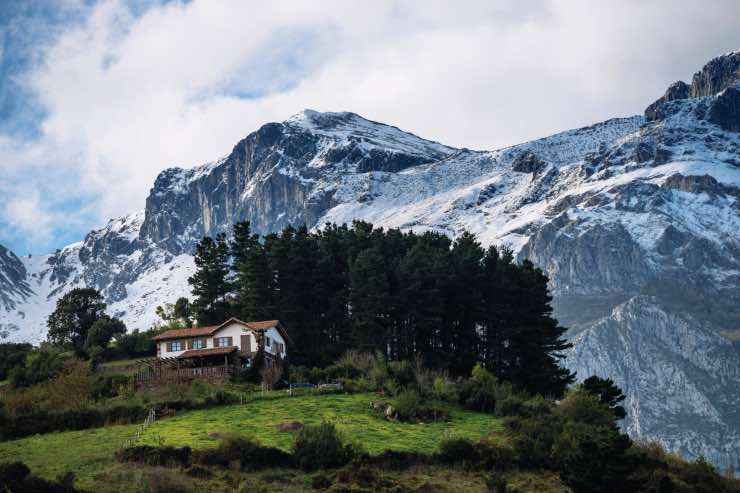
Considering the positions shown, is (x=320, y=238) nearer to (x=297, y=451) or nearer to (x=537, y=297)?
(x=537, y=297)

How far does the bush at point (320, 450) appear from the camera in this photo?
52125mm

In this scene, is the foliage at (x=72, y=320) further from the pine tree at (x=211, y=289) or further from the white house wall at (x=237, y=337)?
the white house wall at (x=237, y=337)

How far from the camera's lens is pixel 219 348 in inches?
3342

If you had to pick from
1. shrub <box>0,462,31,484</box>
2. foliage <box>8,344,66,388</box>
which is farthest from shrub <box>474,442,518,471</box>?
foliage <box>8,344,66,388</box>

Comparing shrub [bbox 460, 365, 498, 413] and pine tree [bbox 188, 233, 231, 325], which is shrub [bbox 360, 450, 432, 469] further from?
pine tree [bbox 188, 233, 231, 325]

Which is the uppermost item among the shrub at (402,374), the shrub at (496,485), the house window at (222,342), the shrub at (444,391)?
the house window at (222,342)

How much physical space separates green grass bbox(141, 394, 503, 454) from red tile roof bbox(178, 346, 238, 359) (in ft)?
49.8

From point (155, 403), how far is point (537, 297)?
43834mm

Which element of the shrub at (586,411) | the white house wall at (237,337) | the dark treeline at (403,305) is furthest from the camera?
the dark treeline at (403,305)

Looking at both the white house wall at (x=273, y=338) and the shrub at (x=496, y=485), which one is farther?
the white house wall at (x=273, y=338)

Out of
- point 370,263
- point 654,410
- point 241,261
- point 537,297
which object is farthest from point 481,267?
point 654,410

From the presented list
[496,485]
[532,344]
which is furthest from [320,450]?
[532,344]

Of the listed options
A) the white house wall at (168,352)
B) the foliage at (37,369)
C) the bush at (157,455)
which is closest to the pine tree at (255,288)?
the white house wall at (168,352)

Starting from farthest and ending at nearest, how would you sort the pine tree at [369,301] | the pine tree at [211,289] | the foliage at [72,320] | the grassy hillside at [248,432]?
the foliage at [72,320], the pine tree at [211,289], the pine tree at [369,301], the grassy hillside at [248,432]
